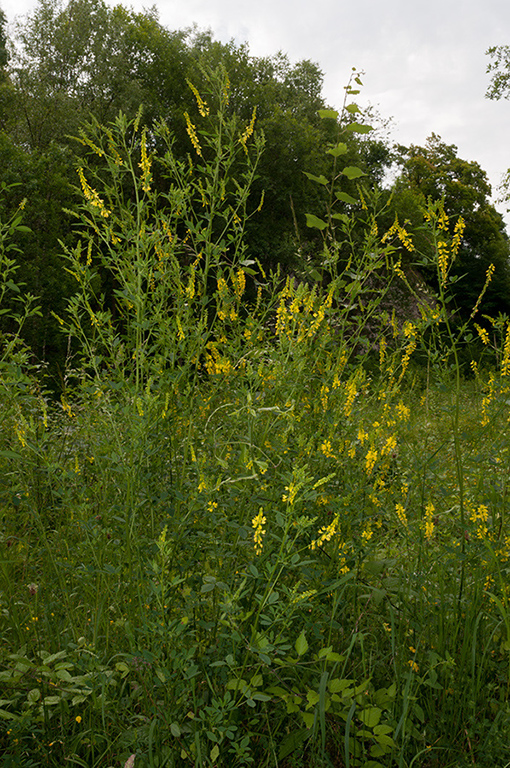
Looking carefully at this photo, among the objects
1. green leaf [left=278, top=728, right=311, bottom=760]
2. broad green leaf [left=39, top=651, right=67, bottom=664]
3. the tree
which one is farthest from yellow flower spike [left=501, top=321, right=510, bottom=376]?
the tree

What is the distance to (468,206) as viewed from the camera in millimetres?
24766

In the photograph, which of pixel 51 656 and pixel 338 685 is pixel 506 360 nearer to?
pixel 338 685

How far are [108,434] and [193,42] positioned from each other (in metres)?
22.9

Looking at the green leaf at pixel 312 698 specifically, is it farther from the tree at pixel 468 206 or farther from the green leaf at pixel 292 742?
the tree at pixel 468 206

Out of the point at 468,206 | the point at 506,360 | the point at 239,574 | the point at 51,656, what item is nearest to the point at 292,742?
the point at 239,574

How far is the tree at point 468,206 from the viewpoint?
849 inches

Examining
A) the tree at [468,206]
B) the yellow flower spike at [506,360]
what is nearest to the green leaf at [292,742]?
the yellow flower spike at [506,360]

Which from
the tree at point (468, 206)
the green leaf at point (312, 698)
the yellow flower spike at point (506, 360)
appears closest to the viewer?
the green leaf at point (312, 698)

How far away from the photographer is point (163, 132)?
2.09 m

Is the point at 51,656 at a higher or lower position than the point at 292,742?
higher

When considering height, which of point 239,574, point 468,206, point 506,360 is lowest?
point 239,574

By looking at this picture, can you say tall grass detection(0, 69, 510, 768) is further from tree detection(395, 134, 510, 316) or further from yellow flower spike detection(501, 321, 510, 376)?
tree detection(395, 134, 510, 316)

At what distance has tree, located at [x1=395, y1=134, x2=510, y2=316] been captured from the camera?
21562mm

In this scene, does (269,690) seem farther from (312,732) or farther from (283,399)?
(283,399)
